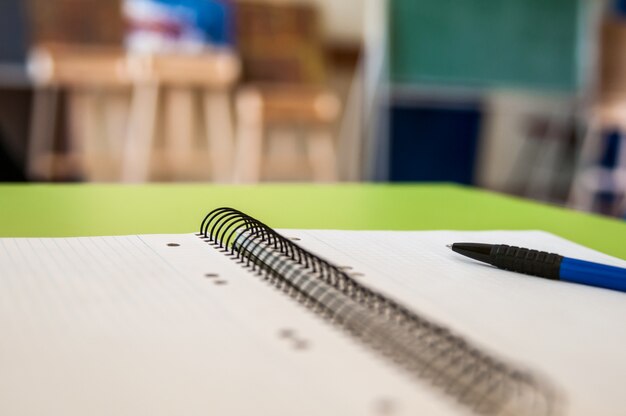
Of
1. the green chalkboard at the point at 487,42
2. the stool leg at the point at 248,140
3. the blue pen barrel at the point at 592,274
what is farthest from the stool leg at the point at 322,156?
the blue pen barrel at the point at 592,274

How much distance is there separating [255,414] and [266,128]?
5394mm

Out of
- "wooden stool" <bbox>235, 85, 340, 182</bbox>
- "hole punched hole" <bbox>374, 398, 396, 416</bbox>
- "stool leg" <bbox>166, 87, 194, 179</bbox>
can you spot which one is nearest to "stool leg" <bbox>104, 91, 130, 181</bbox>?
"stool leg" <bbox>166, 87, 194, 179</bbox>

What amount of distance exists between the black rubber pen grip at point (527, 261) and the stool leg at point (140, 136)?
174 inches

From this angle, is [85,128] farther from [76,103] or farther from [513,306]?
[513,306]

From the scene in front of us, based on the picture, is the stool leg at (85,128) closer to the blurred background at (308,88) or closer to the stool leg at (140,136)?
the blurred background at (308,88)

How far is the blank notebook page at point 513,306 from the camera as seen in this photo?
43 centimetres

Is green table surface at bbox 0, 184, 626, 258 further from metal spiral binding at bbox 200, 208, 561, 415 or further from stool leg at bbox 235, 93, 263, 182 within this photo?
stool leg at bbox 235, 93, 263, 182

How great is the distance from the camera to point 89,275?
1.91ft

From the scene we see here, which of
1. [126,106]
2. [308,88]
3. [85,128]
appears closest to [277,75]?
[308,88]

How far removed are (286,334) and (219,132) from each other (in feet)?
16.6

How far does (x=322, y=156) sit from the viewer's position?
5.55 m

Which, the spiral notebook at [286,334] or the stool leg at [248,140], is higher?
the spiral notebook at [286,334]

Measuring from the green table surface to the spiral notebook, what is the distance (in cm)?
17

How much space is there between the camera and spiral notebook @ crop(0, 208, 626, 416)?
0.37 metres
